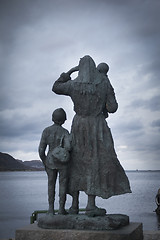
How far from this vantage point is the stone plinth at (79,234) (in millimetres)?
5926

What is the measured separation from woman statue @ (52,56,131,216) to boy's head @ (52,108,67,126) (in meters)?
0.23

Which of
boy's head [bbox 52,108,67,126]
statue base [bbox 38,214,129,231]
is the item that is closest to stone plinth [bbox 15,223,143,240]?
statue base [bbox 38,214,129,231]

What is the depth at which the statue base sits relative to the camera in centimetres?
618

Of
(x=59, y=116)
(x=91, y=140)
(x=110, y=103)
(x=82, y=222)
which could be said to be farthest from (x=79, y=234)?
(x=110, y=103)

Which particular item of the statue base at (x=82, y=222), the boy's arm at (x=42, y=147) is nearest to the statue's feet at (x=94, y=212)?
the statue base at (x=82, y=222)

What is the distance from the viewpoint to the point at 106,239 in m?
5.93

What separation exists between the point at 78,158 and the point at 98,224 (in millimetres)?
1257

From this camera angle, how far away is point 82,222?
6309 millimetres

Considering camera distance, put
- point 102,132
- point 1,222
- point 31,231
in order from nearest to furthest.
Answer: point 31,231
point 102,132
point 1,222

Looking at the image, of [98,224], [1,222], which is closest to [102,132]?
[98,224]

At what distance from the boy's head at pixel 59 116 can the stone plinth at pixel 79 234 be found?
1910 millimetres

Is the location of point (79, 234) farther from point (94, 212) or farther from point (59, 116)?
point (59, 116)

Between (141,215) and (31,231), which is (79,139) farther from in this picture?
(141,215)

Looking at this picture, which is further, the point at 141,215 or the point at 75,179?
the point at 141,215
